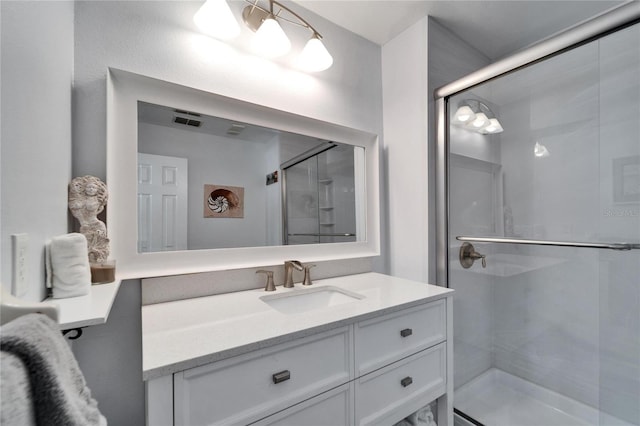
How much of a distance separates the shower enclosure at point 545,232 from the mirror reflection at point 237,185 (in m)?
0.59

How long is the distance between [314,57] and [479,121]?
3.50ft

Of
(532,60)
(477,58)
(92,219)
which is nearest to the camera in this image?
(92,219)

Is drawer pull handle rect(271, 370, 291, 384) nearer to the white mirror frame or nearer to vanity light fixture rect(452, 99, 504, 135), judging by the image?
the white mirror frame

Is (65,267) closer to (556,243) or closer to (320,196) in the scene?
(320,196)

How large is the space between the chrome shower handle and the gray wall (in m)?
1.80

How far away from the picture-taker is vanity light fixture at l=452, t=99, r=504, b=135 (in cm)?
164

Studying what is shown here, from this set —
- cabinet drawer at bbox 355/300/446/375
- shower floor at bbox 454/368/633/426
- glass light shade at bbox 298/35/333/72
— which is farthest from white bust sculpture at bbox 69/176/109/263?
shower floor at bbox 454/368/633/426

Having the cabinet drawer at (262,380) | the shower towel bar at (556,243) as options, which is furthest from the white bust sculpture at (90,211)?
the shower towel bar at (556,243)

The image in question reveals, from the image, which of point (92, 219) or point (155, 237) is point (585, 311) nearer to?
point (155, 237)

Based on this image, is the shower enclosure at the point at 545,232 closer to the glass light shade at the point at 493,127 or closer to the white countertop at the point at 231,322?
the glass light shade at the point at 493,127

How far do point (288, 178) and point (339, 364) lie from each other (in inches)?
33.2

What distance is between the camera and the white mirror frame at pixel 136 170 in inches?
38.5

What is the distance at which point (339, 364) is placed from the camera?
2.93 ft

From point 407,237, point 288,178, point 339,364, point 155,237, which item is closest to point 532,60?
point 407,237
